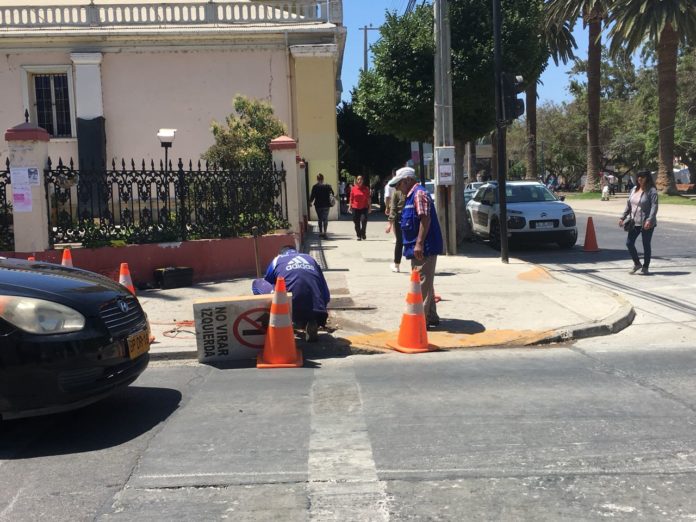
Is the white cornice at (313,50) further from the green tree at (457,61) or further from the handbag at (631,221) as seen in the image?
the handbag at (631,221)

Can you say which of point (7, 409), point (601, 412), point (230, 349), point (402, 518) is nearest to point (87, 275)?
point (7, 409)

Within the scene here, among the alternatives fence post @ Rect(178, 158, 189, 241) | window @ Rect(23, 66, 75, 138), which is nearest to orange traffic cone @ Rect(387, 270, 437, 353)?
fence post @ Rect(178, 158, 189, 241)

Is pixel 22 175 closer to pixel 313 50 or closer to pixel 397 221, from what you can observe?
pixel 397 221

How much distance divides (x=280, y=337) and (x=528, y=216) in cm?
1027

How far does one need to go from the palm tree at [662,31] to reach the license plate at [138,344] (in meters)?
31.2

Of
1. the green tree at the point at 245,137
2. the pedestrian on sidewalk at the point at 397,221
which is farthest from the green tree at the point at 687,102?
the pedestrian on sidewalk at the point at 397,221

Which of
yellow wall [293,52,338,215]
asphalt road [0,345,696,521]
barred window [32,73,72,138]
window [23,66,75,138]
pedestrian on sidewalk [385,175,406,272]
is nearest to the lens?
asphalt road [0,345,696,521]

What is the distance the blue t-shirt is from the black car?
2.47 m

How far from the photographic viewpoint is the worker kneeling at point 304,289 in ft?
24.2

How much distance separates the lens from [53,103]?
71.7 feet

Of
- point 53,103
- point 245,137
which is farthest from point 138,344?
point 53,103

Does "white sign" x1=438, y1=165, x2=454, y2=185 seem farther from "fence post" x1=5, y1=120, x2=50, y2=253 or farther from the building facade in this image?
the building facade

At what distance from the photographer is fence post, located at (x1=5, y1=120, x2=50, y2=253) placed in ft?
34.0

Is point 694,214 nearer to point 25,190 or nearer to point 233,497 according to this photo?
point 25,190
